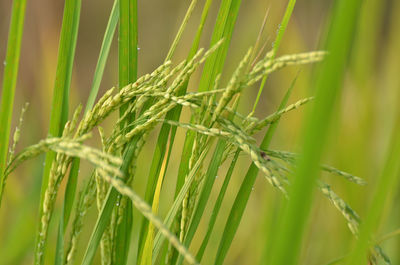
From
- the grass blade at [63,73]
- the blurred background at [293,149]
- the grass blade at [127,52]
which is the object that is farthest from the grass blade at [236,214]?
the blurred background at [293,149]

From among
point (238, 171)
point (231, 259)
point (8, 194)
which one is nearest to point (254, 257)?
point (231, 259)

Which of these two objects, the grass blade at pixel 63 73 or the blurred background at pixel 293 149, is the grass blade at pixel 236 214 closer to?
the grass blade at pixel 63 73

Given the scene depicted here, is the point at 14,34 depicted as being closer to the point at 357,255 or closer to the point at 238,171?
the point at 357,255

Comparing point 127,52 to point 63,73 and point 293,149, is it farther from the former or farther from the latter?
point 293,149

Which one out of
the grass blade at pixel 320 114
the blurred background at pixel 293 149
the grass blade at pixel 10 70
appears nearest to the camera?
the grass blade at pixel 320 114

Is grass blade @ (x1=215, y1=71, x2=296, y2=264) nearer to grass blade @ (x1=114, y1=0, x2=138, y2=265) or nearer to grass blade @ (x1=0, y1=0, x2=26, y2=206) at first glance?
grass blade @ (x1=114, y1=0, x2=138, y2=265)

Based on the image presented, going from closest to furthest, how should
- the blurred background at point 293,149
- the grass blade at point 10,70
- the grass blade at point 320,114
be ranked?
the grass blade at point 320,114
the grass blade at point 10,70
the blurred background at point 293,149

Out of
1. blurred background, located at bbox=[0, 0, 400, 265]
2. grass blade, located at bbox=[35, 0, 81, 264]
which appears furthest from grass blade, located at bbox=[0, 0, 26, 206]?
blurred background, located at bbox=[0, 0, 400, 265]
